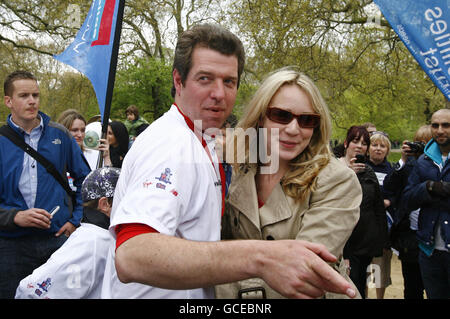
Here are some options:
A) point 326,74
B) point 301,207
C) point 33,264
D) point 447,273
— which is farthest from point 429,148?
point 326,74

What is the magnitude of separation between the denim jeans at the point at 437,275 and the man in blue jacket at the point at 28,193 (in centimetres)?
334

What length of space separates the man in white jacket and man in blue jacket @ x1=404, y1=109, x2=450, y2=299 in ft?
9.53

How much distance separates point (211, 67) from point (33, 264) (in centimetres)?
253

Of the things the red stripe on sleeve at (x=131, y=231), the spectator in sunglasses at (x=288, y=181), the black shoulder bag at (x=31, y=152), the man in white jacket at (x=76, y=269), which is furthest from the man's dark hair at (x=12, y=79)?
the red stripe on sleeve at (x=131, y=231)

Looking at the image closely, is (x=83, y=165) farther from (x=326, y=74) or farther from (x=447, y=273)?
(x=326, y=74)

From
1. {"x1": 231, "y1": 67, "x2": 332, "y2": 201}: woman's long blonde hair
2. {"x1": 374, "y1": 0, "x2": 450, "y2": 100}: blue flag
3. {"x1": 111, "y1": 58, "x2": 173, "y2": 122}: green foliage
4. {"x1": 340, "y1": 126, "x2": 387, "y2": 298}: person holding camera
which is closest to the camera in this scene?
{"x1": 231, "y1": 67, "x2": 332, "y2": 201}: woman's long blonde hair

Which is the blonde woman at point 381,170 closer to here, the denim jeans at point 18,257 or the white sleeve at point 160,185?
the denim jeans at point 18,257

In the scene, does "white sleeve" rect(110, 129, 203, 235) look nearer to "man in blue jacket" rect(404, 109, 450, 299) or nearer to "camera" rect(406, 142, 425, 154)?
"man in blue jacket" rect(404, 109, 450, 299)

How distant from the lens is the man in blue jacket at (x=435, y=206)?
350 cm

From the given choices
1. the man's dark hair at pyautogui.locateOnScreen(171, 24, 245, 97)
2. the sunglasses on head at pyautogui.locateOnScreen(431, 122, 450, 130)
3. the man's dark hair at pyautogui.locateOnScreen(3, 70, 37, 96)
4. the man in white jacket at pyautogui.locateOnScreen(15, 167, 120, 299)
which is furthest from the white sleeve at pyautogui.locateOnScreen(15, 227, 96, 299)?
the sunglasses on head at pyautogui.locateOnScreen(431, 122, 450, 130)

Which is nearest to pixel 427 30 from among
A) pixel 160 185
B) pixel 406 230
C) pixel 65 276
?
pixel 160 185

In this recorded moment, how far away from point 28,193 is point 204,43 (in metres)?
2.39

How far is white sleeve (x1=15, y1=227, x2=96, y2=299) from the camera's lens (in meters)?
2.14
